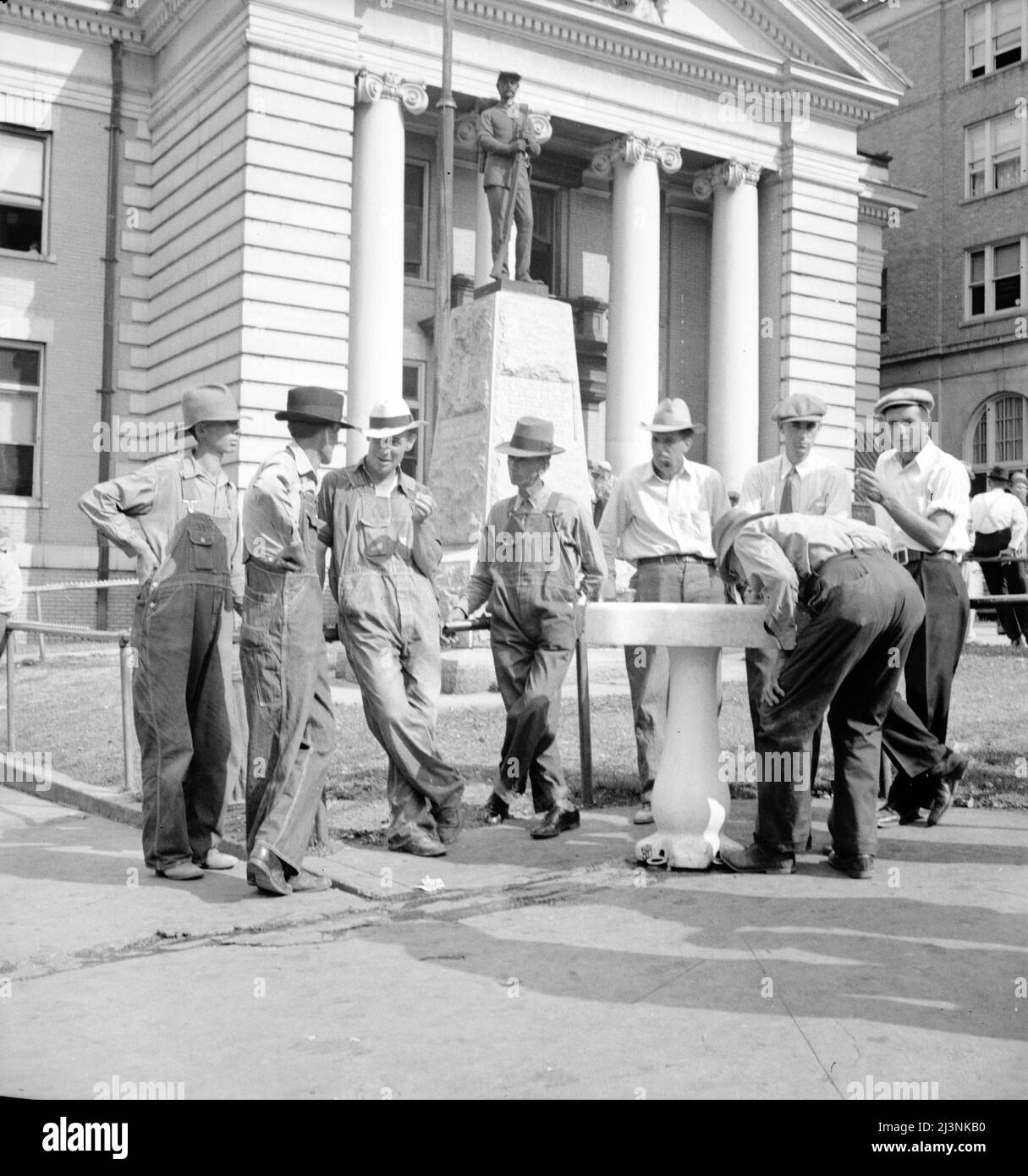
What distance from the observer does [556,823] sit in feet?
22.2

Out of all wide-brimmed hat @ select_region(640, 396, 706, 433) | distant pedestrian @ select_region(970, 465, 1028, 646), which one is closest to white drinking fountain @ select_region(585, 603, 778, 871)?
wide-brimmed hat @ select_region(640, 396, 706, 433)

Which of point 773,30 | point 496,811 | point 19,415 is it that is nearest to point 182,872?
point 496,811

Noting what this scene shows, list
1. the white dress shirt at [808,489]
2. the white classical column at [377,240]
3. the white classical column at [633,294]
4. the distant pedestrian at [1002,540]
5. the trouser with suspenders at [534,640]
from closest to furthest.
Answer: the trouser with suspenders at [534,640] < the white dress shirt at [808,489] < the distant pedestrian at [1002,540] < the white classical column at [377,240] < the white classical column at [633,294]

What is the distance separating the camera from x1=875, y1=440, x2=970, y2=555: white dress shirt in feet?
22.5

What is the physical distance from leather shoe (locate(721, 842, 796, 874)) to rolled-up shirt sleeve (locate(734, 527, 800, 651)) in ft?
3.48

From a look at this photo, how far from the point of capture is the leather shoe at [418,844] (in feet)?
20.6

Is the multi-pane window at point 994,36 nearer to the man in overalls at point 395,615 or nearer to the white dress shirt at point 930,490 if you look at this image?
the white dress shirt at point 930,490

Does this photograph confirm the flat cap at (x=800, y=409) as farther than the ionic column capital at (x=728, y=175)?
No

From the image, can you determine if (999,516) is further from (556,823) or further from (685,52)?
(685,52)

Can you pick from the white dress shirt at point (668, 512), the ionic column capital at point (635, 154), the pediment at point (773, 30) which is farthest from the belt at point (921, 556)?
the pediment at point (773, 30)

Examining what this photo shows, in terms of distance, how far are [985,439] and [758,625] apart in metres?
31.5

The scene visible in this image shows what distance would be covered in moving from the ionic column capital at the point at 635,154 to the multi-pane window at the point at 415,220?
340cm

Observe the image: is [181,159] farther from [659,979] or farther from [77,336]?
[659,979]

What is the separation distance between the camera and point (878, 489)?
648cm
